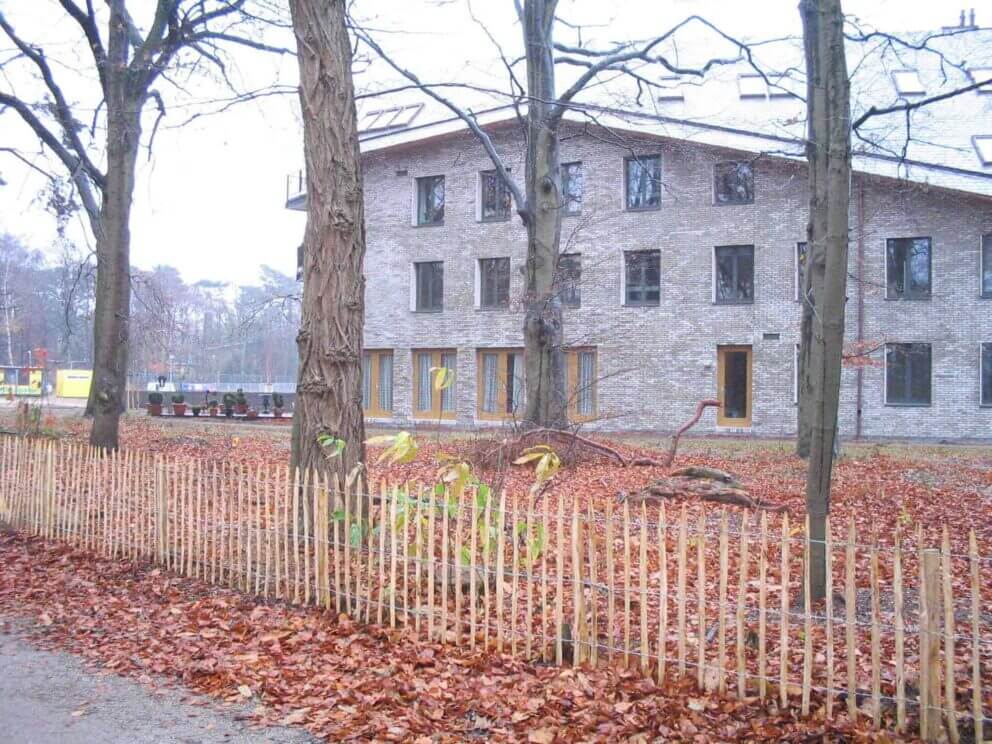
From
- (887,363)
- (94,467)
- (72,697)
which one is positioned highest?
(887,363)

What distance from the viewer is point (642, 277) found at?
3064cm

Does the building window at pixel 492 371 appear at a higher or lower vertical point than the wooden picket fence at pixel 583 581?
higher

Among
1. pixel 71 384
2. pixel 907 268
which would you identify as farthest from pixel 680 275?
pixel 71 384

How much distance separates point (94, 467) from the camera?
1006 centimetres

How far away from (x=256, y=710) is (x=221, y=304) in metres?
80.7

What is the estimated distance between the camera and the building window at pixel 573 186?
3169 cm

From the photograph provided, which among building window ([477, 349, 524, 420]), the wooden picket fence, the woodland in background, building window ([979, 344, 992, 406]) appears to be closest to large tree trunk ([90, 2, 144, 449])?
the wooden picket fence

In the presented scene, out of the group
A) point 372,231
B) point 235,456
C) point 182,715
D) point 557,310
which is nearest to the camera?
point 182,715

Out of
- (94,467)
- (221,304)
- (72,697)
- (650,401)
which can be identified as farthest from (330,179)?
(221,304)

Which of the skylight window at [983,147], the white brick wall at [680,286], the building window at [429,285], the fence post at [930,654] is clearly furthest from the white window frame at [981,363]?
the fence post at [930,654]

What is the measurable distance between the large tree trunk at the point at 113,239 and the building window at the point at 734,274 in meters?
18.4

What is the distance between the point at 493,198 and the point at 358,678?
92.3 feet

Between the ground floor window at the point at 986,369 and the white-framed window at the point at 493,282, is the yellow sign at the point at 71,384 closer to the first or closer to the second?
the white-framed window at the point at 493,282

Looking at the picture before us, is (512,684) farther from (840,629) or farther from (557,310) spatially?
(557,310)
